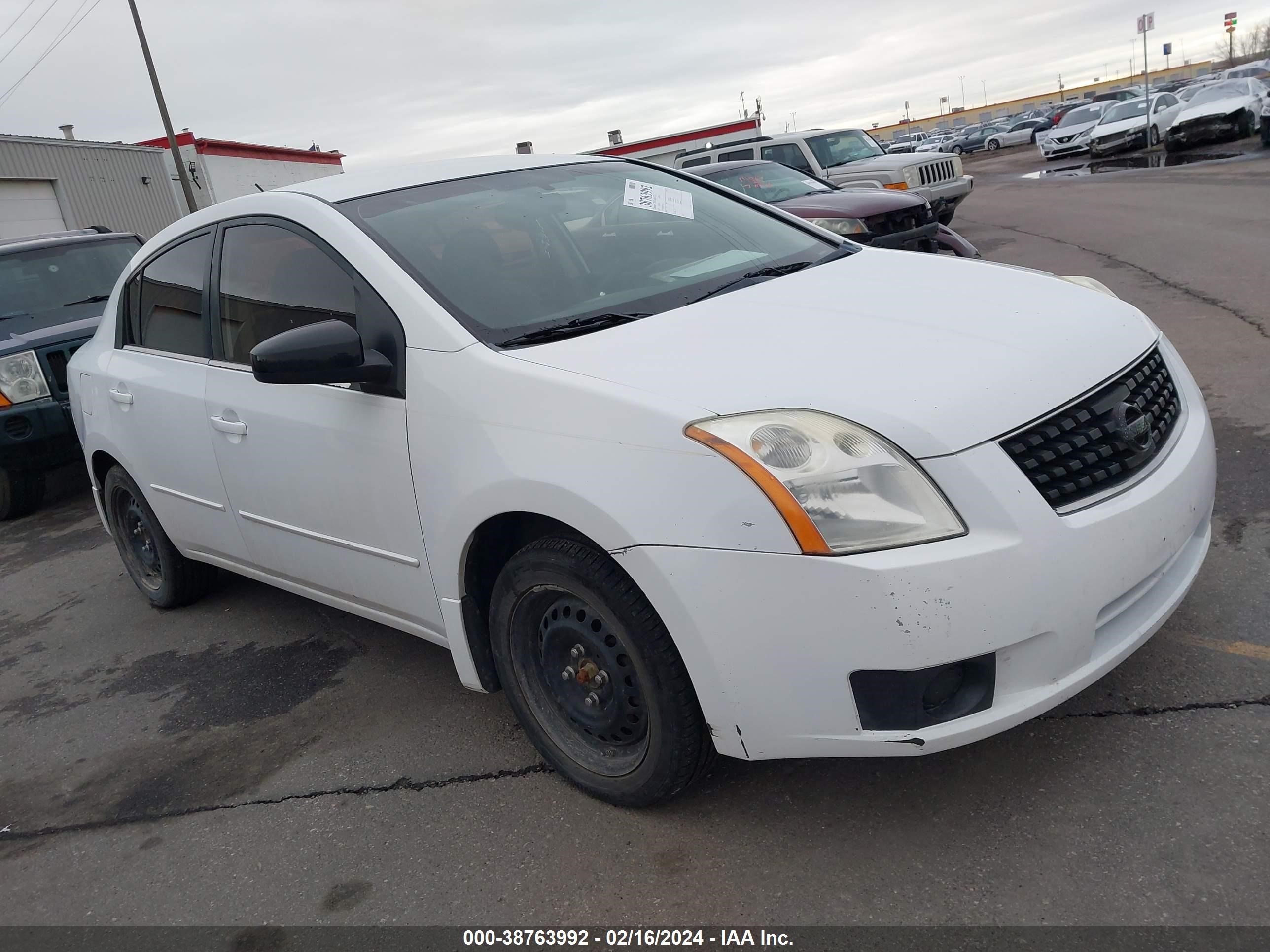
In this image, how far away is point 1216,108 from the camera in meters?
24.0

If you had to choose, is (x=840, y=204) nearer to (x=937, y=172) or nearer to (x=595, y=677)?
(x=937, y=172)

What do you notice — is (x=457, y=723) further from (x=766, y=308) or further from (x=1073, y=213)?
(x=1073, y=213)

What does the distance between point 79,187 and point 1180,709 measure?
29951 millimetres

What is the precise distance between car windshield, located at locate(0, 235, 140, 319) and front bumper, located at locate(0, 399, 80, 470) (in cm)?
112

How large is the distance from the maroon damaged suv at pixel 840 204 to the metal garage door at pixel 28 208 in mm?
19292

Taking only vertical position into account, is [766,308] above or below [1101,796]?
above

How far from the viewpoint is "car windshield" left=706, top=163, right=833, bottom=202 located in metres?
10.9

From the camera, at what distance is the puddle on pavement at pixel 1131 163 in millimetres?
22031

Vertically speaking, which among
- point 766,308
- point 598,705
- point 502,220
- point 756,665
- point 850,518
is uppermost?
point 502,220

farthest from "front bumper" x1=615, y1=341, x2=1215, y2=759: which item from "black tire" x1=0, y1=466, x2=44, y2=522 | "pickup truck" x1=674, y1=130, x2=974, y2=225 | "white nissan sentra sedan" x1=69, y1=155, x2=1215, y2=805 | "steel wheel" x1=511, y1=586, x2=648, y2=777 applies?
"pickup truck" x1=674, y1=130, x2=974, y2=225

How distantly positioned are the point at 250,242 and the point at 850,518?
2472 mm

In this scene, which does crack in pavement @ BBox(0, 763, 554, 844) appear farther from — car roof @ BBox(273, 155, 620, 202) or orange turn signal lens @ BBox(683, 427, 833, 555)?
car roof @ BBox(273, 155, 620, 202)
